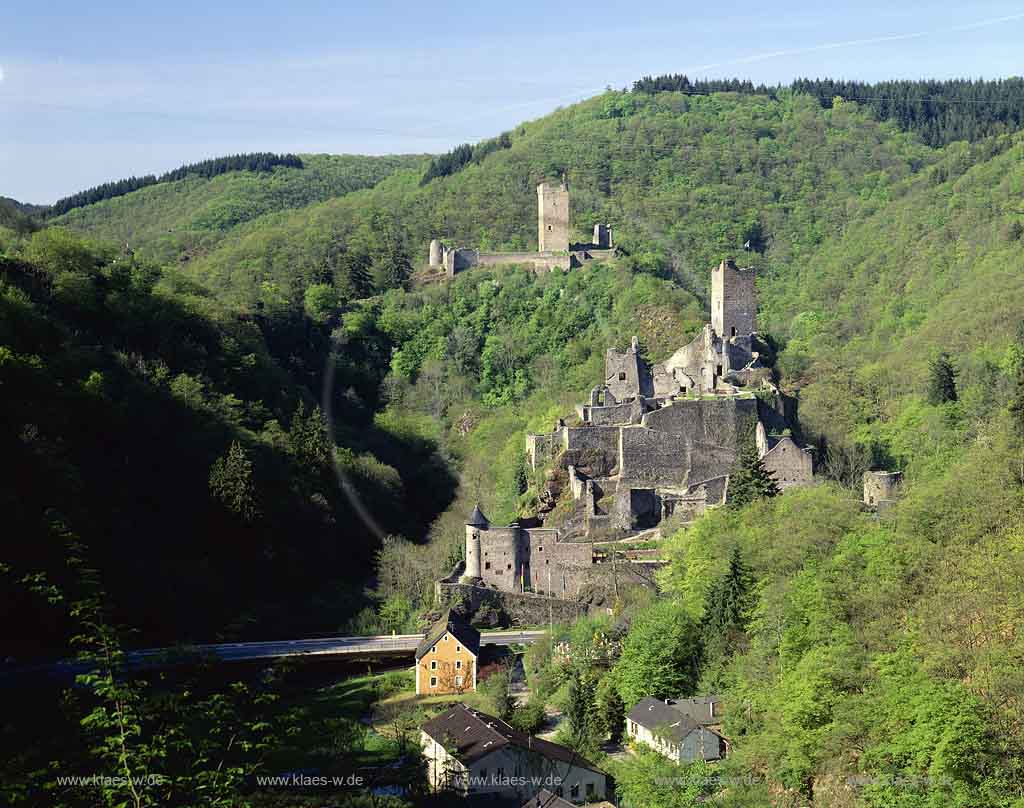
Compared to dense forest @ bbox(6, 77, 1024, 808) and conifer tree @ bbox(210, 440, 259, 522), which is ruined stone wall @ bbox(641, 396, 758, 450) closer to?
dense forest @ bbox(6, 77, 1024, 808)

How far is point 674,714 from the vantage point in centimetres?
3353

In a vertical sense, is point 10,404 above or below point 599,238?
below

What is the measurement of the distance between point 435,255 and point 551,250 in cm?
868

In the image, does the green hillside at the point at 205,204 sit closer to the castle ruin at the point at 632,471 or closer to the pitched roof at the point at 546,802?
the castle ruin at the point at 632,471

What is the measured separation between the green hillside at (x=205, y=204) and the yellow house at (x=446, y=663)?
62035mm

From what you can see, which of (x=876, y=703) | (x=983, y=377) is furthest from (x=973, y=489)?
(x=983, y=377)

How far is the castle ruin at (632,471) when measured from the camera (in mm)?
44375

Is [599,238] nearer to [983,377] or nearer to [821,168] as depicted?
[983,377]

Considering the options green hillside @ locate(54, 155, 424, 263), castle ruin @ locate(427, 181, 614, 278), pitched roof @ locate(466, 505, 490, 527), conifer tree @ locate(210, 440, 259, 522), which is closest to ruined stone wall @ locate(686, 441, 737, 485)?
pitched roof @ locate(466, 505, 490, 527)

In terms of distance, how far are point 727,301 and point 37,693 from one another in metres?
31.7

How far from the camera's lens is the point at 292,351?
2857 inches

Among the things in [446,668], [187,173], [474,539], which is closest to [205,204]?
[187,173]

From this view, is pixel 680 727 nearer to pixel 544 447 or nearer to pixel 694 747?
pixel 694 747

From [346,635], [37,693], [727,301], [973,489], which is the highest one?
[727,301]
